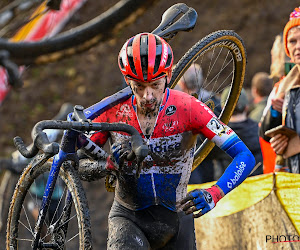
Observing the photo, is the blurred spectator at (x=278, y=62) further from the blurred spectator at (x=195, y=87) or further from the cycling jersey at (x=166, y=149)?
the cycling jersey at (x=166, y=149)

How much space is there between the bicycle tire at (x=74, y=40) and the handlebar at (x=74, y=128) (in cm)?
39

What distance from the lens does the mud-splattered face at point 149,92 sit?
15.4ft

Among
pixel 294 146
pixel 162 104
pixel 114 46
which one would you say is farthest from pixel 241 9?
pixel 162 104

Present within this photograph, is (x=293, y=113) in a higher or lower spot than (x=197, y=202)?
higher

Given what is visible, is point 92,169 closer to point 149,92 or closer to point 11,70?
point 149,92

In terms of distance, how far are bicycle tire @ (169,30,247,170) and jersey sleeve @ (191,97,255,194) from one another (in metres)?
1.13

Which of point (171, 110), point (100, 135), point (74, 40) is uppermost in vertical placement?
point (74, 40)

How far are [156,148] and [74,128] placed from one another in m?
0.63

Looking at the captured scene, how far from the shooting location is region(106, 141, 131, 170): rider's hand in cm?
465

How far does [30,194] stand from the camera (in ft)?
17.7

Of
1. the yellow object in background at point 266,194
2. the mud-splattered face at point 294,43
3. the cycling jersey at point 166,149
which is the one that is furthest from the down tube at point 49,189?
the mud-splattered face at point 294,43

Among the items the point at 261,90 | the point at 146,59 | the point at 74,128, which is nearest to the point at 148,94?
the point at 146,59

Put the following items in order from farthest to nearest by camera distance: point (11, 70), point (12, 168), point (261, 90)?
point (261, 90) → point (12, 168) → point (11, 70)

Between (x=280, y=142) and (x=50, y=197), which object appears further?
(x=280, y=142)
